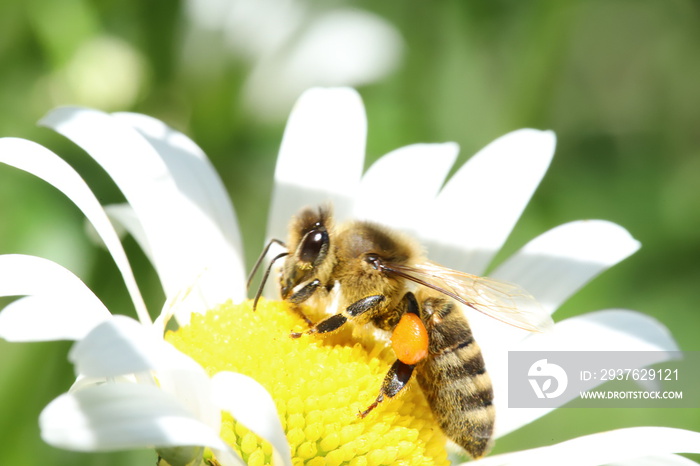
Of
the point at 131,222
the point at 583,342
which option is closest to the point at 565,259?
the point at 583,342

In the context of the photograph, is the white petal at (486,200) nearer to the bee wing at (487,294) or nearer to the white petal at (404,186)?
the white petal at (404,186)

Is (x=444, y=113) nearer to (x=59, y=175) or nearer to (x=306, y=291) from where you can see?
(x=306, y=291)

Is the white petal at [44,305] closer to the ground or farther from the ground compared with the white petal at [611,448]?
farther from the ground

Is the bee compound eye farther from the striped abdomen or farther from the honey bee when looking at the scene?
the striped abdomen

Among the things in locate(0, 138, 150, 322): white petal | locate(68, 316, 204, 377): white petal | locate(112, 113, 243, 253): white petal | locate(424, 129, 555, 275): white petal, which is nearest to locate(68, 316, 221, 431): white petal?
locate(68, 316, 204, 377): white petal

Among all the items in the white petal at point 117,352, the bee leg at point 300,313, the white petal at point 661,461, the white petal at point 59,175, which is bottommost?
the white petal at point 661,461

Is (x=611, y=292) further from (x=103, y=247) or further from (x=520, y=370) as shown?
(x=103, y=247)

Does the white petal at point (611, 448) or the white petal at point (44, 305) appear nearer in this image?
the white petal at point (44, 305)

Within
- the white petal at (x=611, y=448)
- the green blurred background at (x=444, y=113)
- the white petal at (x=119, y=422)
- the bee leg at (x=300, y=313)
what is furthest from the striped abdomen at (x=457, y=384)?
the green blurred background at (x=444, y=113)
